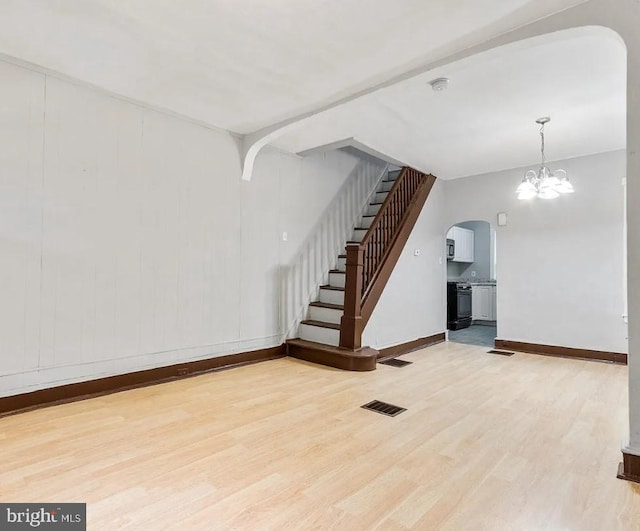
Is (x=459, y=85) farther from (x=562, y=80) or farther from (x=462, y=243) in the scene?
(x=462, y=243)

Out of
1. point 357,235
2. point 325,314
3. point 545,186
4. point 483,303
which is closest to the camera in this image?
point 545,186

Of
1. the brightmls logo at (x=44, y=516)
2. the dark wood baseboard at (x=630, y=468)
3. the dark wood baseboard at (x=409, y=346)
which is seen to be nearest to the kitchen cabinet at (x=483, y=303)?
the dark wood baseboard at (x=409, y=346)

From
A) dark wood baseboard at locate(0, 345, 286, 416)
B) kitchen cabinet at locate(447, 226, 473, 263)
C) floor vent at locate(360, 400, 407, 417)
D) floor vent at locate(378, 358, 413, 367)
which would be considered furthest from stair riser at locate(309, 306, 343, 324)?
kitchen cabinet at locate(447, 226, 473, 263)

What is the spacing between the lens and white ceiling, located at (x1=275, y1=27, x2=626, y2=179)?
2578 millimetres

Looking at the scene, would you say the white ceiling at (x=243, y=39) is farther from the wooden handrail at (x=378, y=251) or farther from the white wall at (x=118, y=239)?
the wooden handrail at (x=378, y=251)

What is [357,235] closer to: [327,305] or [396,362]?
[327,305]

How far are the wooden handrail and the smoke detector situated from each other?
1.96m

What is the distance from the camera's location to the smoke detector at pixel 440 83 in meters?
2.85

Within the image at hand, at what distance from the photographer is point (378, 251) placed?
16.2ft

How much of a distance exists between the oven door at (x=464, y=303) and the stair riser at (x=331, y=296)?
3.39 metres

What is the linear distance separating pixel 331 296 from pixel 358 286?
84cm

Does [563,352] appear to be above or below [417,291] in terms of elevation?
below

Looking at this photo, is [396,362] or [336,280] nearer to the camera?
[396,362]

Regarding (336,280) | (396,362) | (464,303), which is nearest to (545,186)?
(396,362)
